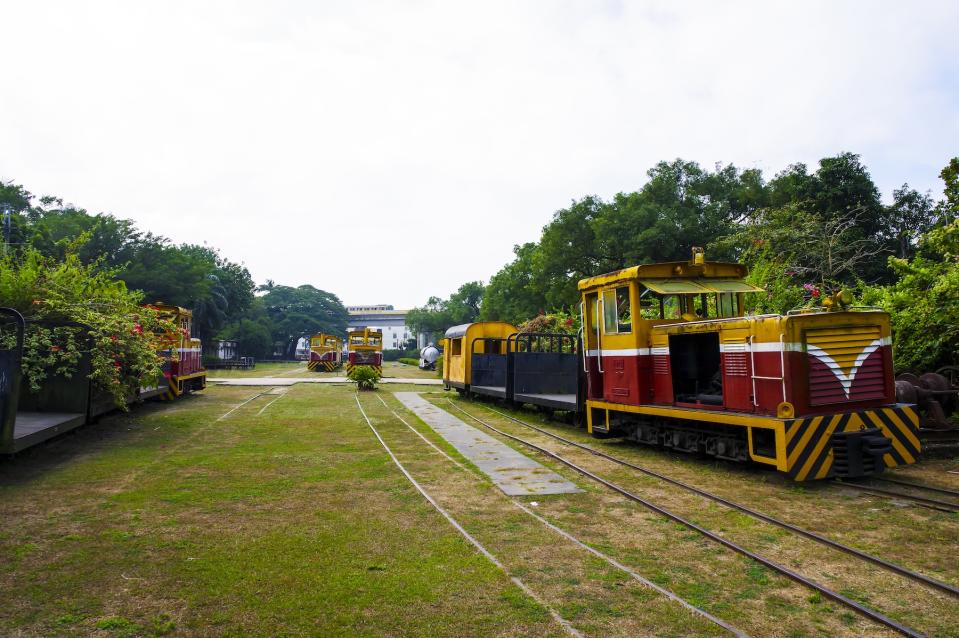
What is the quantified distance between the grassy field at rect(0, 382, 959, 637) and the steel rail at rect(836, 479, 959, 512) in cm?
22

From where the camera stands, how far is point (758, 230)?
73.3 feet

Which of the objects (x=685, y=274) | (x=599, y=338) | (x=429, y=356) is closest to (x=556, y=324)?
(x=599, y=338)

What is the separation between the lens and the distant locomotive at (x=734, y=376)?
276 inches

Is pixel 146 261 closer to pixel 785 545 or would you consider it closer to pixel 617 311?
pixel 617 311

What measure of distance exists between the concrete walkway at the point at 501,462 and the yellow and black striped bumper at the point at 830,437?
2.54 metres

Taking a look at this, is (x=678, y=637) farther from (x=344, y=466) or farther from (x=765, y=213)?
(x=765, y=213)

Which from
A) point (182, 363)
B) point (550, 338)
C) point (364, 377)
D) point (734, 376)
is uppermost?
point (550, 338)

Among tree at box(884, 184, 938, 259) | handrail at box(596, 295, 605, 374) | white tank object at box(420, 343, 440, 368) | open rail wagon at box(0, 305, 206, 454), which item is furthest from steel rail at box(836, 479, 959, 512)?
white tank object at box(420, 343, 440, 368)

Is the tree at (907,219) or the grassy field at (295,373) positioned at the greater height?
the tree at (907,219)

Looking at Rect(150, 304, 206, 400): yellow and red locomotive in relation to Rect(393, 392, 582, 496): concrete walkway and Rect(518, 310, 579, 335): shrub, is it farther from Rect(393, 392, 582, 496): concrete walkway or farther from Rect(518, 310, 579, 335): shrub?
Rect(518, 310, 579, 335): shrub

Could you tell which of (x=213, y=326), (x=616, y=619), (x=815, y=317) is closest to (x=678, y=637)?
(x=616, y=619)

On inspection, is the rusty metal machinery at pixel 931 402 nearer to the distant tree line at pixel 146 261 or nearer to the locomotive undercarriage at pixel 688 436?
the locomotive undercarriage at pixel 688 436

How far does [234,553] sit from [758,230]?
865 inches

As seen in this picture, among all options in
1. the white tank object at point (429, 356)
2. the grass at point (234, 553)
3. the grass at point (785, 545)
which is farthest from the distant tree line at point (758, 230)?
the white tank object at point (429, 356)
